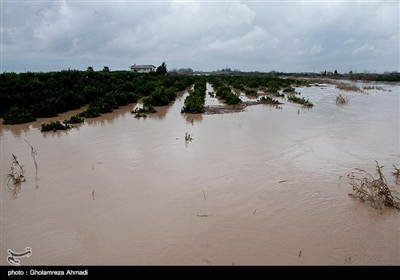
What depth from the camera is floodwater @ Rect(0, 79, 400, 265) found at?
3682mm

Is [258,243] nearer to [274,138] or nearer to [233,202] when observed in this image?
[233,202]

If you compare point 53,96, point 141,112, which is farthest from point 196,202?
point 53,96

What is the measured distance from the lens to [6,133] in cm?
1035

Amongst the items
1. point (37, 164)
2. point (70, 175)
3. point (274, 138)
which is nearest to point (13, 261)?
point (70, 175)

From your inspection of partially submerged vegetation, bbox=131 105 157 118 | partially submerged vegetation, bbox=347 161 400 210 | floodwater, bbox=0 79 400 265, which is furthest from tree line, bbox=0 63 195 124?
partially submerged vegetation, bbox=347 161 400 210

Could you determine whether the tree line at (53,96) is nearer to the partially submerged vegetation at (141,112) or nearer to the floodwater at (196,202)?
the partially submerged vegetation at (141,112)

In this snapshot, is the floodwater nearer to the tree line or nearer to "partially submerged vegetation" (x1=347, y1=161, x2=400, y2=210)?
"partially submerged vegetation" (x1=347, y1=161, x2=400, y2=210)

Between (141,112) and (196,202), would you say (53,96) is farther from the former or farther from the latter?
(196,202)

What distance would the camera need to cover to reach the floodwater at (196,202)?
3682mm

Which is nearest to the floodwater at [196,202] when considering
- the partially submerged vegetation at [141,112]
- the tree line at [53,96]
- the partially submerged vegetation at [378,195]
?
the partially submerged vegetation at [378,195]

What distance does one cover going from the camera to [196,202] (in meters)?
4.97

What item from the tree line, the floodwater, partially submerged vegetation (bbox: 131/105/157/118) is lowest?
the floodwater
